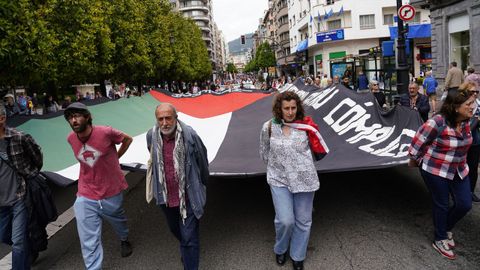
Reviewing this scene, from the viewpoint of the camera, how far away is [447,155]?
3.80 m

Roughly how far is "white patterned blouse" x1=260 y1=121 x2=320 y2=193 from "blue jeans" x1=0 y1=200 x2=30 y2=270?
2.45 meters

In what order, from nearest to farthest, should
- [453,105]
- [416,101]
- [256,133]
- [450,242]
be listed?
[453,105]
[450,242]
[256,133]
[416,101]

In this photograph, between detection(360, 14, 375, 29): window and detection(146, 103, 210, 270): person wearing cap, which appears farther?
detection(360, 14, 375, 29): window

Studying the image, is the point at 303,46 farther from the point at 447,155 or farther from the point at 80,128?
the point at 80,128

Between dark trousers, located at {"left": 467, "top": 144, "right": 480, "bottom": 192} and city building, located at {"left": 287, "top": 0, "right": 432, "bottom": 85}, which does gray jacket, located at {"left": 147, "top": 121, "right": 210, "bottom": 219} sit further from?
city building, located at {"left": 287, "top": 0, "right": 432, "bottom": 85}

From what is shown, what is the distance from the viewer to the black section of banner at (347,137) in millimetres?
4777

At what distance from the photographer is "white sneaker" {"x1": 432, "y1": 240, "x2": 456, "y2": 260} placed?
12.8ft

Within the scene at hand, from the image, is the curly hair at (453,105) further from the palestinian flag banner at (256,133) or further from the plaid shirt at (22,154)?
the plaid shirt at (22,154)

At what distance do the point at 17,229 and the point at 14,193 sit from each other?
1.14 feet

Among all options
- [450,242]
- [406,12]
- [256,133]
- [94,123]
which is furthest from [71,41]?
[450,242]

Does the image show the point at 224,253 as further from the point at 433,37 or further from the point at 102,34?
the point at 433,37

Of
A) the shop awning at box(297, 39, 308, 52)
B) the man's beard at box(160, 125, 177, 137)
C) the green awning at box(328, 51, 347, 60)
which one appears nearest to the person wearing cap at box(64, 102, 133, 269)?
the man's beard at box(160, 125, 177, 137)

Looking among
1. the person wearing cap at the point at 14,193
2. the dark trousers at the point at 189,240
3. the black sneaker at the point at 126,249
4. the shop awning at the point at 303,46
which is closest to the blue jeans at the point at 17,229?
the person wearing cap at the point at 14,193

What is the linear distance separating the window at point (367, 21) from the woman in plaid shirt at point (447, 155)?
40.4 m
